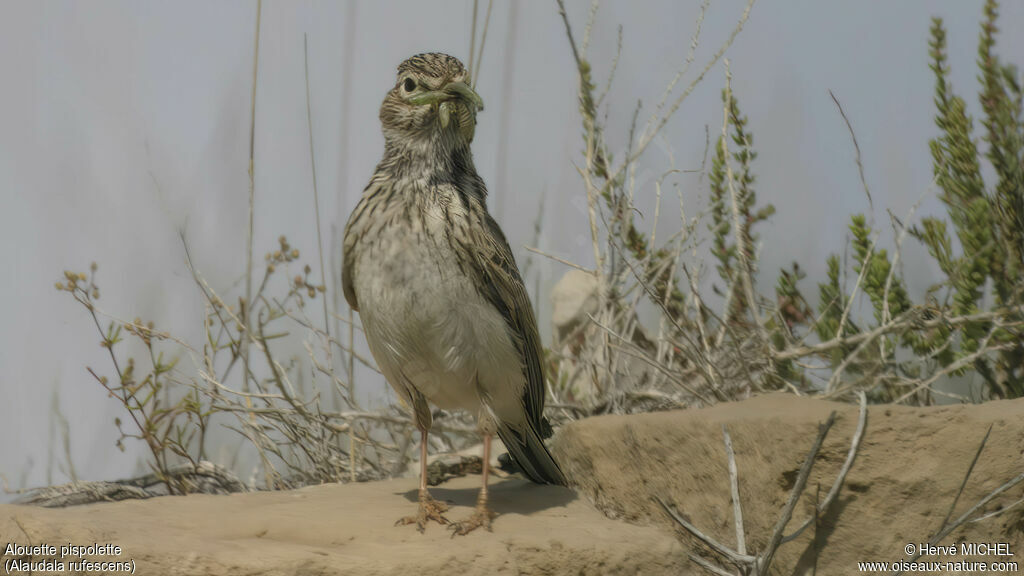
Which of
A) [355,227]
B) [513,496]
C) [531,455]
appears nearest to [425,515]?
[513,496]

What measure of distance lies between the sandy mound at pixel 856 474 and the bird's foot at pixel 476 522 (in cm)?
67

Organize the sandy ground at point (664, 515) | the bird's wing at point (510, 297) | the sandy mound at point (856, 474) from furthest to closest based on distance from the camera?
the bird's wing at point (510, 297) < the sandy mound at point (856, 474) < the sandy ground at point (664, 515)

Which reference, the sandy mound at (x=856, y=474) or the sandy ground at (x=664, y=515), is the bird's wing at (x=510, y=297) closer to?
the sandy ground at (x=664, y=515)

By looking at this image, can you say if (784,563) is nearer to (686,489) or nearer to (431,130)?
(686,489)

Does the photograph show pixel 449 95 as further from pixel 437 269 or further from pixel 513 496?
pixel 513 496

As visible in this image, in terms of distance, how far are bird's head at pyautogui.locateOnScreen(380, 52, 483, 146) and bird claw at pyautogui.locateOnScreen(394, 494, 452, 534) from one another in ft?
4.04

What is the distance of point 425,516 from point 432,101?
1380 mm

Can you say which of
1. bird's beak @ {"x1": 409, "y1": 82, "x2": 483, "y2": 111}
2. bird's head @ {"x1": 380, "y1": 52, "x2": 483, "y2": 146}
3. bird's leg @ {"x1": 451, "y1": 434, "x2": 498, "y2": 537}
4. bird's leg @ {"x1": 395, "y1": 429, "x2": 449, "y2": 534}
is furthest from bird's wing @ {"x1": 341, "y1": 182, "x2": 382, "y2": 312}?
bird's leg @ {"x1": 451, "y1": 434, "x2": 498, "y2": 537}

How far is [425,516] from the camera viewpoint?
3201 millimetres

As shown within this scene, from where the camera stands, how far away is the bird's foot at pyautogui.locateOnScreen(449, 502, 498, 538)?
3.15 meters

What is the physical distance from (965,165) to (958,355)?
0.99 meters

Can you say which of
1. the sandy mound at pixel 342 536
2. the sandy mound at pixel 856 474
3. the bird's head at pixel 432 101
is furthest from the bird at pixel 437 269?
the sandy mound at pixel 856 474

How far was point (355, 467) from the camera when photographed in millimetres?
4578

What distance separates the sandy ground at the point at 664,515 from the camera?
112 inches
